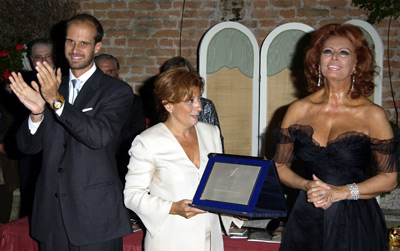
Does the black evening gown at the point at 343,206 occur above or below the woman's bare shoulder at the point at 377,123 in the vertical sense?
below

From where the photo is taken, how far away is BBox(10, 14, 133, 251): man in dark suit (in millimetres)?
2250

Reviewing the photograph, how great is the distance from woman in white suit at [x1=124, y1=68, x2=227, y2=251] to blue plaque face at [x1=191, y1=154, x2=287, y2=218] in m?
0.13

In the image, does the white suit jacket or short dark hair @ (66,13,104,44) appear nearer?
the white suit jacket

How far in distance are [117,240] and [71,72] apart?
838 mm

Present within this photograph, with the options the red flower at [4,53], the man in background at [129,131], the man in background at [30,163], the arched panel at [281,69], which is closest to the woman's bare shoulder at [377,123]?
the man in background at [129,131]

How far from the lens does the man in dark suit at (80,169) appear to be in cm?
225

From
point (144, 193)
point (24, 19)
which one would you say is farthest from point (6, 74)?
point (144, 193)

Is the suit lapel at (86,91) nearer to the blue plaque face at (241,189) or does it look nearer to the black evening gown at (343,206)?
the blue plaque face at (241,189)

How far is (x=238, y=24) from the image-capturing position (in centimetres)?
472

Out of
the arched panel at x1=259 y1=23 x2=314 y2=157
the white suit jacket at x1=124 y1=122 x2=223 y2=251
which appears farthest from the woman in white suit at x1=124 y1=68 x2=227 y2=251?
the arched panel at x1=259 y1=23 x2=314 y2=157

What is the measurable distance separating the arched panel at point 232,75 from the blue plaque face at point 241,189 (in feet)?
8.54

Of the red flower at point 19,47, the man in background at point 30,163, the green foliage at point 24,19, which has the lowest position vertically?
the man in background at point 30,163

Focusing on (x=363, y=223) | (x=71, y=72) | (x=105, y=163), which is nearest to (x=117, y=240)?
(x=105, y=163)

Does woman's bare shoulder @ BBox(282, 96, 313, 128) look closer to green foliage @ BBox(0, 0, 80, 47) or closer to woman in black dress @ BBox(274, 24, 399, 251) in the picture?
woman in black dress @ BBox(274, 24, 399, 251)
